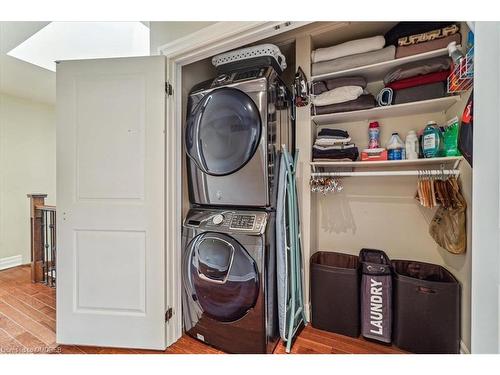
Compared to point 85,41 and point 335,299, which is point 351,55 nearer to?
point 335,299

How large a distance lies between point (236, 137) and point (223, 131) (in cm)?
11

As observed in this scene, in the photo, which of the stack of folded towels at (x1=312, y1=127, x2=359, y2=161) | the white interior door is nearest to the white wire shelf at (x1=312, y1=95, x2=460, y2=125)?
the stack of folded towels at (x1=312, y1=127, x2=359, y2=161)

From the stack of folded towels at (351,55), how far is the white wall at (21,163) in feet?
12.9

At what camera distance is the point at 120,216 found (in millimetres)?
1458

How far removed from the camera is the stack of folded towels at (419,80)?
4.65ft

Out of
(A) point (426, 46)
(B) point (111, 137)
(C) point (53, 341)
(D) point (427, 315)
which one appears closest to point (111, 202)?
(B) point (111, 137)

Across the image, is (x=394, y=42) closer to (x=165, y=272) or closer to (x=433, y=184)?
(x=433, y=184)

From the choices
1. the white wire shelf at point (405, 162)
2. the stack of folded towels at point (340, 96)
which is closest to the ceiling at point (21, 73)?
the stack of folded towels at point (340, 96)

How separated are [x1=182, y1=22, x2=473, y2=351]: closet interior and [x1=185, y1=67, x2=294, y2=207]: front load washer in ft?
0.55

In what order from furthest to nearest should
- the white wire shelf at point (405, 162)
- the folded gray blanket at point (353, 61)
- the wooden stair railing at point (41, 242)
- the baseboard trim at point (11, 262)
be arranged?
the baseboard trim at point (11, 262), the wooden stair railing at point (41, 242), the folded gray blanket at point (353, 61), the white wire shelf at point (405, 162)

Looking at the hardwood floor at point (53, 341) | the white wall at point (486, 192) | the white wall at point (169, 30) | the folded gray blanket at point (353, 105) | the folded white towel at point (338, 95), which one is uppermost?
the white wall at point (169, 30)

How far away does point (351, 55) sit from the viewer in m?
1.63

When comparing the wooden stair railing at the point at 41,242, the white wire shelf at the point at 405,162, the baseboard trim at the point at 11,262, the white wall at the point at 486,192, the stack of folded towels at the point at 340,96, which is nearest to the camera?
the white wall at the point at 486,192

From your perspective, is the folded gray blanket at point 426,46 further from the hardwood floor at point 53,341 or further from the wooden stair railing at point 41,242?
the wooden stair railing at point 41,242
